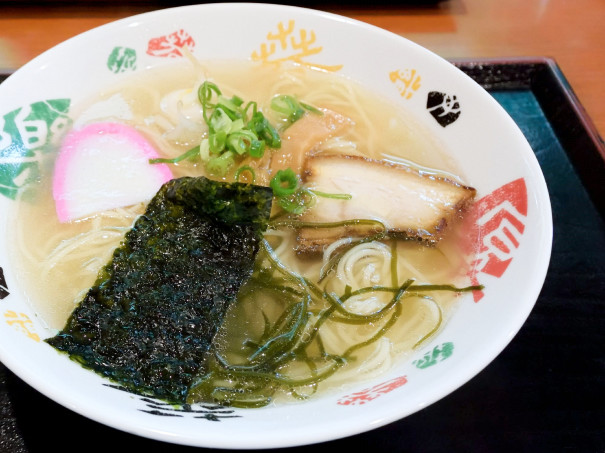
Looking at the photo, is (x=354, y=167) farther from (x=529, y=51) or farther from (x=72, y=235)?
(x=529, y=51)

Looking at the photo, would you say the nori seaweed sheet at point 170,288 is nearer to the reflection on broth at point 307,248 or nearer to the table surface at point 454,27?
the reflection on broth at point 307,248

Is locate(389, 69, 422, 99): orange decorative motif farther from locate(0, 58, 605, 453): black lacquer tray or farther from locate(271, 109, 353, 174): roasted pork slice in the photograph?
locate(0, 58, 605, 453): black lacquer tray

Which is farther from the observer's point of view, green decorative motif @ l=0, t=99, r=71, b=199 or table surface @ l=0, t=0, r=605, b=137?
table surface @ l=0, t=0, r=605, b=137

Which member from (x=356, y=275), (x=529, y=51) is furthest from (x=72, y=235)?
(x=529, y=51)

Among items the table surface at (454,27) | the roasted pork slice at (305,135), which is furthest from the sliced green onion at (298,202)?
the table surface at (454,27)

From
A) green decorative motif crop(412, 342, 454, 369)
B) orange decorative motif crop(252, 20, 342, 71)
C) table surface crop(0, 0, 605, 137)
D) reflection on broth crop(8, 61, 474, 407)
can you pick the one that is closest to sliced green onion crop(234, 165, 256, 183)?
reflection on broth crop(8, 61, 474, 407)

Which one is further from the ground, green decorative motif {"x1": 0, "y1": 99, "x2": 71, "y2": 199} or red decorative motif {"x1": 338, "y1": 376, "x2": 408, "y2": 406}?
green decorative motif {"x1": 0, "y1": 99, "x2": 71, "y2": 199}
